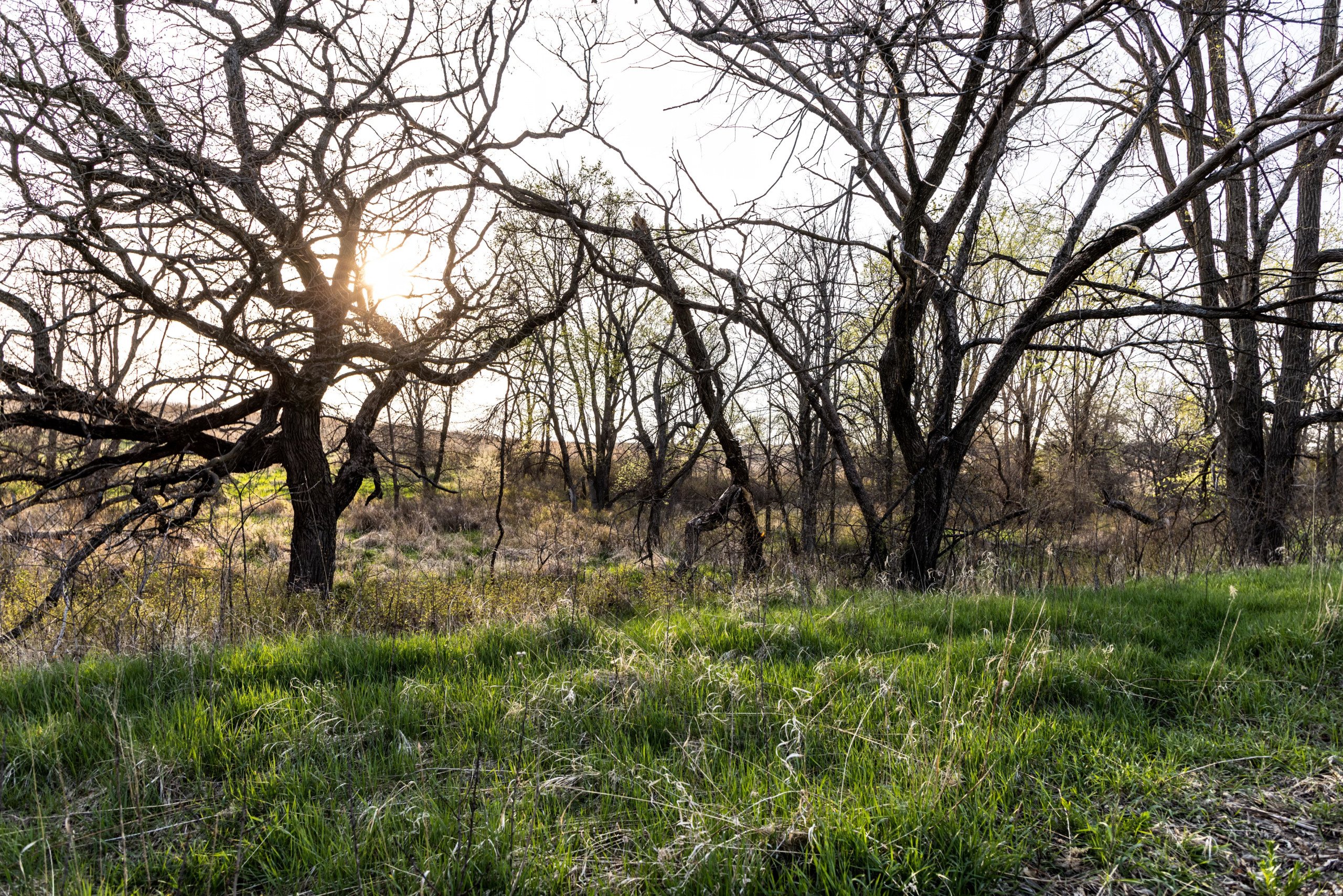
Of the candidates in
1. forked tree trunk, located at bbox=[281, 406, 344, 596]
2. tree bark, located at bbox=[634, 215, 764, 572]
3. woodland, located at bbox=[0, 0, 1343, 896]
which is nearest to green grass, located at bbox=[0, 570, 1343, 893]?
woodland, located at bbox=[0, 0, 1343, 896]

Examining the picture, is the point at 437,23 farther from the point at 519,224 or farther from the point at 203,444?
the point at 203,444

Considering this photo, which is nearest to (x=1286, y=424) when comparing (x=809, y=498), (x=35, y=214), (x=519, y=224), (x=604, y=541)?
(x=809, y=498)

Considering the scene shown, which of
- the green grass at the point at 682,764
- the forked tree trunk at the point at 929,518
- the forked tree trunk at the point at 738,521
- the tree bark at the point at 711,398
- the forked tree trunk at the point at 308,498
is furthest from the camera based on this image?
the forked tree trunk at the point at 738,521

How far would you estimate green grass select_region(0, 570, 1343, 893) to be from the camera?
2068 mm

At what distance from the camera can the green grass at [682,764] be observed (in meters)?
2.07

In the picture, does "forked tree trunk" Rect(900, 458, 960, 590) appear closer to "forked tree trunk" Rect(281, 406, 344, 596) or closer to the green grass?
the green grass

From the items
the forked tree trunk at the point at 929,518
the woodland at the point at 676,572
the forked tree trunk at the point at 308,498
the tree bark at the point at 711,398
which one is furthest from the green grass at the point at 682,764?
the forked tree trunk at the point at 308,498

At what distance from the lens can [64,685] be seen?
3.50m

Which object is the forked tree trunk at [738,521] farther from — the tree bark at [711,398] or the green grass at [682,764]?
the green grass at [682,764]

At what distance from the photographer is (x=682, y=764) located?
262 centimetres

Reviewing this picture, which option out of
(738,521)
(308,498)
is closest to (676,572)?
(738,521)

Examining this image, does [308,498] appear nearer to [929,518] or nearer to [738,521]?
[738,521]

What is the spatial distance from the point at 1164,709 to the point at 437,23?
948cm

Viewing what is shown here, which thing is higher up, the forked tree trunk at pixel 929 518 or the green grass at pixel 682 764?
the forked tree trunk at pixel 929 518
